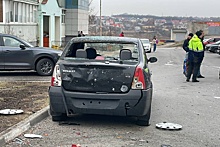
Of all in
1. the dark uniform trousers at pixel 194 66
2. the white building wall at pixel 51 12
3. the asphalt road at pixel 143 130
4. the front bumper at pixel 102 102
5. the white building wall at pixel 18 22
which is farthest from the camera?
the white building wall at pixel 51 12

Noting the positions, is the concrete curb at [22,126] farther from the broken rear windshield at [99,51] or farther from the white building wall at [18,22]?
the white building wall at [18,22]

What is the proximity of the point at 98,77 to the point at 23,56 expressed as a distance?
8.55 meters

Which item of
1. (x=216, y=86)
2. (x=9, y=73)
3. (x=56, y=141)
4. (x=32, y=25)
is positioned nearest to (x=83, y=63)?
(x=56, y=141)

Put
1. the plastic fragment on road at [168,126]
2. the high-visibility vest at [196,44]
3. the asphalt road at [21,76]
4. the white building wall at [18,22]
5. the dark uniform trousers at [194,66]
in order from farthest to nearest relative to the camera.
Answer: the white building wall at [18,22] → the dark uniform trousers at [194,66] → the high-visibility vest at [196,44] → the asphalt road at [21,76] → the plastic fragment on road at [168,126]

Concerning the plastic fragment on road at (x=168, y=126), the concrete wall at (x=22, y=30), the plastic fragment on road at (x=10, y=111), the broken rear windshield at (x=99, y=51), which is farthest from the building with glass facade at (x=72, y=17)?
the plastic fragment on road at (x=168, y=126)

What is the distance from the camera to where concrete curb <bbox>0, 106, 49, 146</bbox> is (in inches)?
251

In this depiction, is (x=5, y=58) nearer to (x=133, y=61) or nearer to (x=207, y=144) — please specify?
(x=133, y=61)

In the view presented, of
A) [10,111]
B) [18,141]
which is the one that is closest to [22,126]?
[18,141]

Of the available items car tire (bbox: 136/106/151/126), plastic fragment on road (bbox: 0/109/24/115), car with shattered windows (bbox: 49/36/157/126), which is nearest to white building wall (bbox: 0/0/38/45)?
plastic fragment on road (bbox: 0/109/24/115)

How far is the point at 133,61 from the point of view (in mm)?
7875

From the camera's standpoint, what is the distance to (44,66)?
1584cm

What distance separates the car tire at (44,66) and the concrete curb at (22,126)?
7.13 meters

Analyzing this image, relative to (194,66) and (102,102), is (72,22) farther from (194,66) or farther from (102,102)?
(102,102)

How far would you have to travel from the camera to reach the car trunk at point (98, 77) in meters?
7.37
